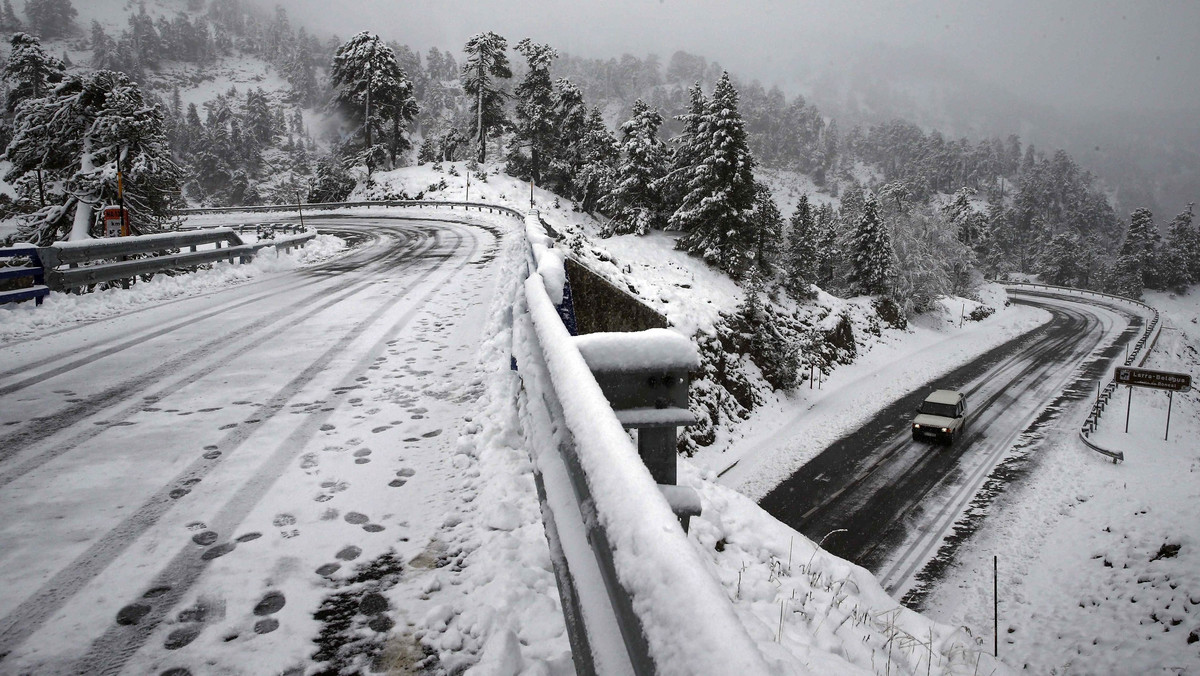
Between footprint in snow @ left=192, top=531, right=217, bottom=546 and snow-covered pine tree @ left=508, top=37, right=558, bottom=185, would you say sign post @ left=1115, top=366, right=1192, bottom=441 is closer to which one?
footprint in snow @ left=192, top=531, right=217, bottom=546

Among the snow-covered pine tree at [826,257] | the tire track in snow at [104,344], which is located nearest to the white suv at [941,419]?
the tire track in snow at [104,344]

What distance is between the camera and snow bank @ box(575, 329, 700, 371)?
2275 mm

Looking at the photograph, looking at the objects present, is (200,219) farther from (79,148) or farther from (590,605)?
(590,605)

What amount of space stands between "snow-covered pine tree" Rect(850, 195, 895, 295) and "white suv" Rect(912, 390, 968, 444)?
22988mm

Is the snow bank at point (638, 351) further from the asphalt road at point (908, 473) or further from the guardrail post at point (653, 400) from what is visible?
the asphalt road at point (908, 473)

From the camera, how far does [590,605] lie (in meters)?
1.46

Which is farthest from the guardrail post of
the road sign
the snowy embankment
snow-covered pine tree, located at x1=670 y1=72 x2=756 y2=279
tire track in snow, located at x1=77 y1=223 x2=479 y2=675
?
snow-covered pine tree, located at x1=670 y1=72 x2=756 y2=279

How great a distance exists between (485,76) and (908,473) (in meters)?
53.8

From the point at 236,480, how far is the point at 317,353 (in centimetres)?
354

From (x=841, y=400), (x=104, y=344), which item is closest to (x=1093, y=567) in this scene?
(x=841, y=400)

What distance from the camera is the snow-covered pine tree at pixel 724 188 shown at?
32281 millimetres

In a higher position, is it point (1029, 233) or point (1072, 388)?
point (1029, 233)

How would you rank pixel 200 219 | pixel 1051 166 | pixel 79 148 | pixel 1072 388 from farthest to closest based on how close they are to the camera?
pixel 1051 166, pixel 200 219, pixel 1072 388, pixel 79 148

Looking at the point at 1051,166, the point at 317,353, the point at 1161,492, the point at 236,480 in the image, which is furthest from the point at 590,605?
the point at 1051,166
